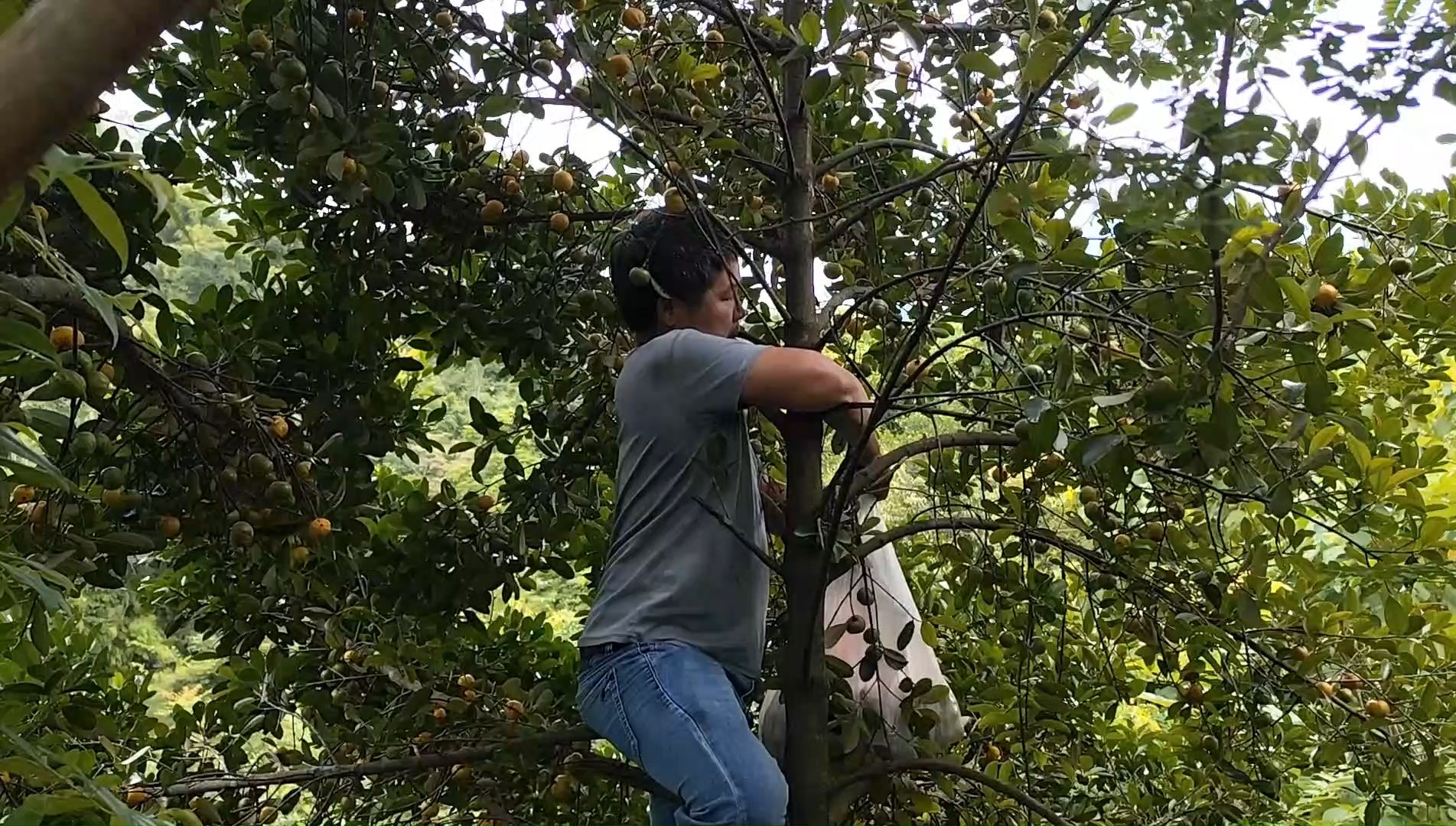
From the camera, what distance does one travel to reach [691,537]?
1630mm

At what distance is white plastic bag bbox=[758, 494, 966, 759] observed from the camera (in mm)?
1732

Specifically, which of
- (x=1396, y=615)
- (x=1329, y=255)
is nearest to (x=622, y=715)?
(x=1329, y=255)

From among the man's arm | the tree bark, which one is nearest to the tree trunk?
the man's arm

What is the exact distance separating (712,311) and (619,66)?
37 cm

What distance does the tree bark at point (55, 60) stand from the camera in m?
0.43

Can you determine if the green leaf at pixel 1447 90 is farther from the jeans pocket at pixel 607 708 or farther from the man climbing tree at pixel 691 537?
the jeans pocket at pixel 607 708

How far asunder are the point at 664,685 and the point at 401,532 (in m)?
0.97

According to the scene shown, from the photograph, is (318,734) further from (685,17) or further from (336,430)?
(685,17)

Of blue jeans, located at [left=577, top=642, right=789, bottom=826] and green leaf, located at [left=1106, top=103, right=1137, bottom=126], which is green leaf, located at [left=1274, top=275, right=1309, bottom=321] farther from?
blue jeans, located at [left=577, top=642, right=789, bottom=826]

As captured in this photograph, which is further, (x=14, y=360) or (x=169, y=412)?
(x=169, y=412)

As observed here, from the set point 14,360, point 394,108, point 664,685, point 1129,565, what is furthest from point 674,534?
point 394,108

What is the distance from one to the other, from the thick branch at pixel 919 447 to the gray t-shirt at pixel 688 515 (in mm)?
172

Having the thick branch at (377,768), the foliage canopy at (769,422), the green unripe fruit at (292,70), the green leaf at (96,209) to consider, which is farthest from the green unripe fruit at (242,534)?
the green leaf at (96,209)

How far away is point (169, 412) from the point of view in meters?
1.86
